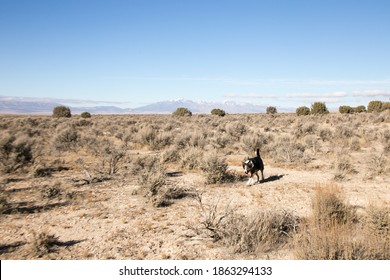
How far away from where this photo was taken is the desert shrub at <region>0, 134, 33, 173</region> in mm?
12257

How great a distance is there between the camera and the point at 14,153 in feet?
41.5

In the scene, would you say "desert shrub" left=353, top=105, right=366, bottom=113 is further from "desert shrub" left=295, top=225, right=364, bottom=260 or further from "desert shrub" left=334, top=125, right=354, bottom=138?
"desert shrub" left=295, top=225, right=364, bottom=260

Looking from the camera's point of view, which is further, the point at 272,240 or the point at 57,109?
the point at 57,109

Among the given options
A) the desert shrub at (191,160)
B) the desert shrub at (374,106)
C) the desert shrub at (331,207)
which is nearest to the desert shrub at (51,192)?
the desert shrub at (191,160)

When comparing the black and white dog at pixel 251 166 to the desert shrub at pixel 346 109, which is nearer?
the black and white dog at pixel 251 166

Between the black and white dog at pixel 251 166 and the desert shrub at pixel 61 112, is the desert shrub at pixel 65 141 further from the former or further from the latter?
the desert shrub at pixel 61 112

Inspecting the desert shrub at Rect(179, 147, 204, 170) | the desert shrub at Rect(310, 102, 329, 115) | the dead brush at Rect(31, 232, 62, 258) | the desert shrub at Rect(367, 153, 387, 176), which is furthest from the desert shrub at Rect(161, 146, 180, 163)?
the desert shrub at Rect(310, 102, 329, 115)

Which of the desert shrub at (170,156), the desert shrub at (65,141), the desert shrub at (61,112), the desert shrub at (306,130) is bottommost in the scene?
the desert shrub at (170,156)

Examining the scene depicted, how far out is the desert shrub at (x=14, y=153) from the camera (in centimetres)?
1226

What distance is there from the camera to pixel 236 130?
78.1 feet

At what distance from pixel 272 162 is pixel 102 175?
8.18 meters

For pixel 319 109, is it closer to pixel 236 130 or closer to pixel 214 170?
pixel 236 130
